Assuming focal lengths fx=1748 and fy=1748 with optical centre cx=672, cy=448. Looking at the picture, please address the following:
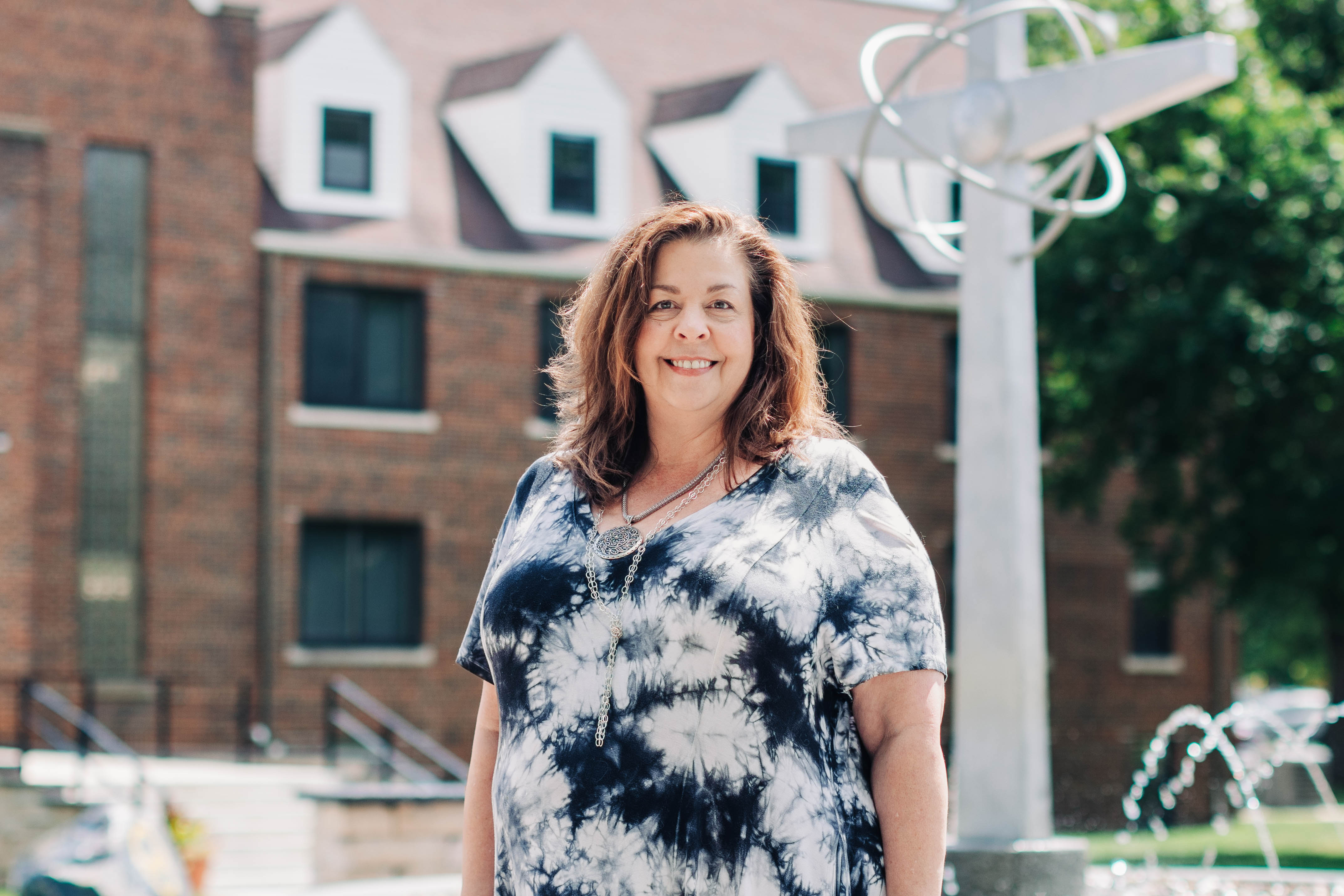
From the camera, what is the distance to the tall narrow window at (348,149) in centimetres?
2191

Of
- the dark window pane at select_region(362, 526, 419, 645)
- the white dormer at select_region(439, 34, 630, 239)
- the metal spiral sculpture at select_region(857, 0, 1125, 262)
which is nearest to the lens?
the metal spiral sculpture at select_region(857, 0, 1125, 262)

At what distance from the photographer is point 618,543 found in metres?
2.51

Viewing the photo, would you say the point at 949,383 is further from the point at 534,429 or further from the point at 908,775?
the point at 908,775

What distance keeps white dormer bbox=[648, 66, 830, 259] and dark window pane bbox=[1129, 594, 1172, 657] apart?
289 inches

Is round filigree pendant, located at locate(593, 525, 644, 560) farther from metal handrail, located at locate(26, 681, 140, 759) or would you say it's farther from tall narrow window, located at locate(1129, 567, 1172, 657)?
tall narrow window, located at locate(1129, 567, 1172, 657)

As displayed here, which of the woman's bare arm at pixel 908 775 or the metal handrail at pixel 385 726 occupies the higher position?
the woman's bare arm at pixel 908 775

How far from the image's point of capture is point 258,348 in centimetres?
2078

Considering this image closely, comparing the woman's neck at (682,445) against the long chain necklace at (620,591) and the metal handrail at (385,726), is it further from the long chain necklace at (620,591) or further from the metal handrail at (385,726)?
the metal handrail at (385,726)

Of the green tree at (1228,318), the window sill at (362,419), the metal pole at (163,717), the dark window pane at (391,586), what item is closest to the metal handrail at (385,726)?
the dark window pane at (391,586)

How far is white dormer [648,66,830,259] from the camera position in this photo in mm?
23766

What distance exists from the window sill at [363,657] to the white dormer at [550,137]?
219 inches

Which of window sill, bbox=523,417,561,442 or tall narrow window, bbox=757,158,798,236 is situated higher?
tall narrow window, bbox=757,158,798,236

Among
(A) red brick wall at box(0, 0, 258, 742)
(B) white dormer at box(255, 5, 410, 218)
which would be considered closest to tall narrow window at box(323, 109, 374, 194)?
(B) white dormer at box(255, 5, 410, 218)

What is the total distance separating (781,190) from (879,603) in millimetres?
22321
